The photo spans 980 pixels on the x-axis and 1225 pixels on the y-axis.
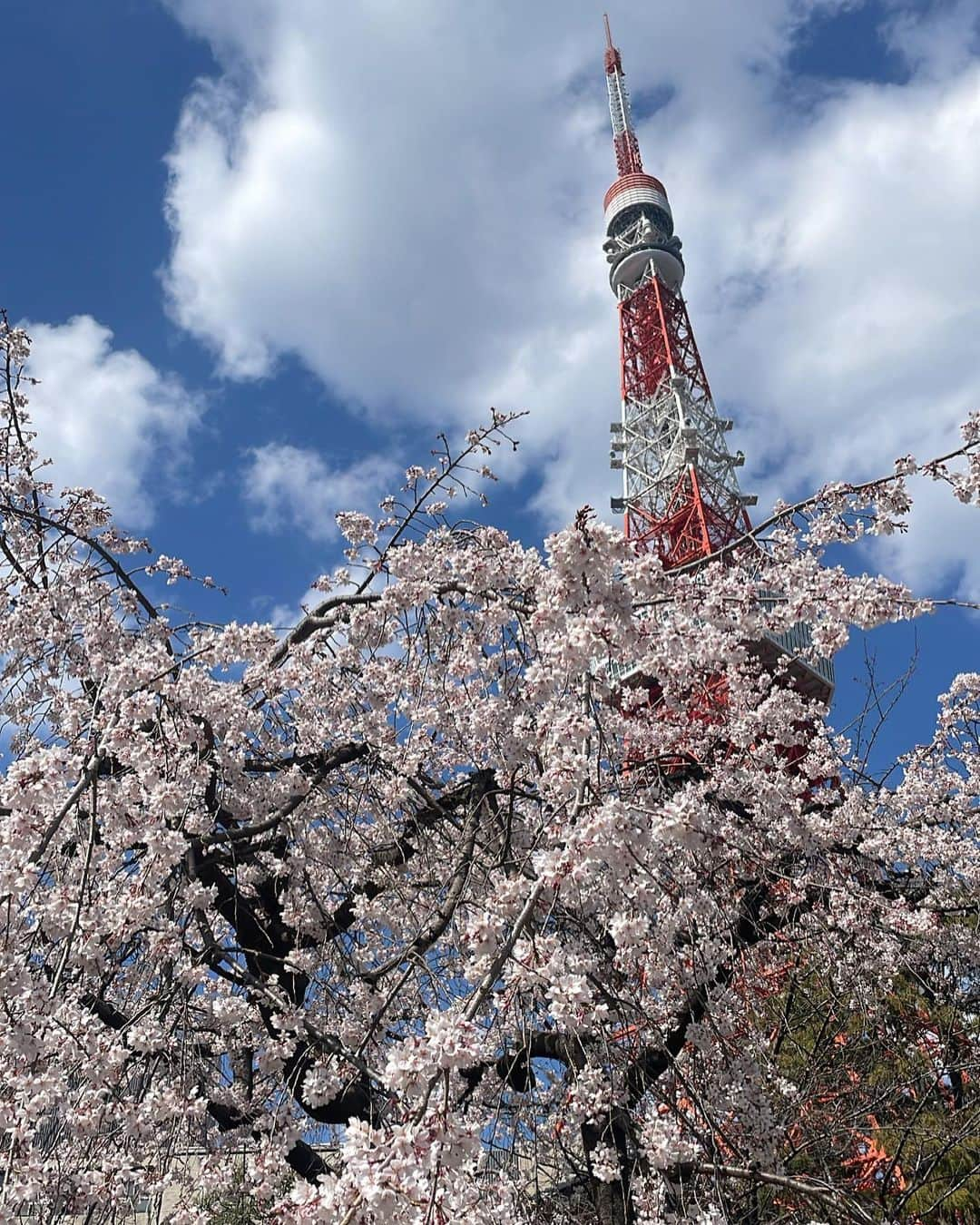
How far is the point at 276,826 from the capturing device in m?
3.17

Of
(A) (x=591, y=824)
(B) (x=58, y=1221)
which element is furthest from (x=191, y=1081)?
(A) (x=591, y=824)

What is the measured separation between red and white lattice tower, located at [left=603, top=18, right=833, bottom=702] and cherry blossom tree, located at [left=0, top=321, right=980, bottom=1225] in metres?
13.1

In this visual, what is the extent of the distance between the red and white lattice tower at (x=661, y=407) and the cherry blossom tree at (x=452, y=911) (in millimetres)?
13111

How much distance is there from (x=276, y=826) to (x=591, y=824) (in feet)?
5.86

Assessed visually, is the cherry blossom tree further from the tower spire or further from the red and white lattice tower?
the tower spire

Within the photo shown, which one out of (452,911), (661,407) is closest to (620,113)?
Result: (661,407)

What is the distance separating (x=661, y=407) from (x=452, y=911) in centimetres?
2166

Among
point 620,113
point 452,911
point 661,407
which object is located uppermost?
point 620,113

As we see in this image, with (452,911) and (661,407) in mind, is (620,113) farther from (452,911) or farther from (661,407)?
(452,911)

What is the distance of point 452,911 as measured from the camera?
8.33 feet

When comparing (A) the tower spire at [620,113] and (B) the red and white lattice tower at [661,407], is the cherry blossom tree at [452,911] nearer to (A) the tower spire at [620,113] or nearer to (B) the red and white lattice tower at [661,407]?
(B) the red and white lattice tower at [661,407]

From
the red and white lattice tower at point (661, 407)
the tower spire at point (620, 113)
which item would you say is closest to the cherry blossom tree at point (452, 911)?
the red and white lattice tower at point (661, 407)

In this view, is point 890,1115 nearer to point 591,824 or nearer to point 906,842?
point 906,842

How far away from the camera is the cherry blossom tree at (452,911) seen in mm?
2020
